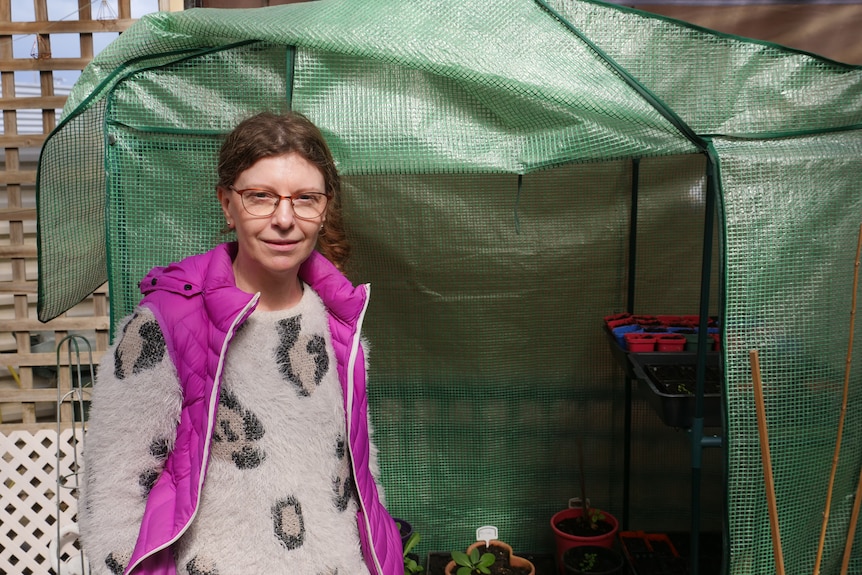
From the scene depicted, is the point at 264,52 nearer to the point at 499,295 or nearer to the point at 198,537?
the point at 198,537

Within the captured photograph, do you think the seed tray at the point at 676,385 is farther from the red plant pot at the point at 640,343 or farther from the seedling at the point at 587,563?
the seedling at the point at 587,563

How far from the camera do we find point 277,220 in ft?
4.25

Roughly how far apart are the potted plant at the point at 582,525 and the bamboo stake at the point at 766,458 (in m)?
1.08

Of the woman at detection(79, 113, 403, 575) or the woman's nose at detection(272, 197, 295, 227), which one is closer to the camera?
the woman at detection(79, 113, 403, 575)

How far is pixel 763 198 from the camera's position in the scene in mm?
1786

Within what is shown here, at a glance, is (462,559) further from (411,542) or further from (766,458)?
(766,458)

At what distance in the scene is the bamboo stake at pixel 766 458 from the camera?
158cm

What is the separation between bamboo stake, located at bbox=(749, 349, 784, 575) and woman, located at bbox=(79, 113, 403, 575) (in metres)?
0.85

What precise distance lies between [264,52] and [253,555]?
1.21m

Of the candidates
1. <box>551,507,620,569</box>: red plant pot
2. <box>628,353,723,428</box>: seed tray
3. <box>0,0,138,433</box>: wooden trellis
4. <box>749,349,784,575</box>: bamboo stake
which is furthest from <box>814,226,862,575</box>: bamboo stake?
<box>0,0,138,433</box>: wooden trellis

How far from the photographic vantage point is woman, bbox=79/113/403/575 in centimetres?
118

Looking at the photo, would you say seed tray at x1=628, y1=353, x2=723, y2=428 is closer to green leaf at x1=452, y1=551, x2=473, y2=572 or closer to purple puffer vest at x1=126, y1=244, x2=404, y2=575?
green leaf at x1=452, y1=551, x2=473, y2=572

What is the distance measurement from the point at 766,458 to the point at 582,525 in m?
1.38

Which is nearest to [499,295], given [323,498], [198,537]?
[323,498]
